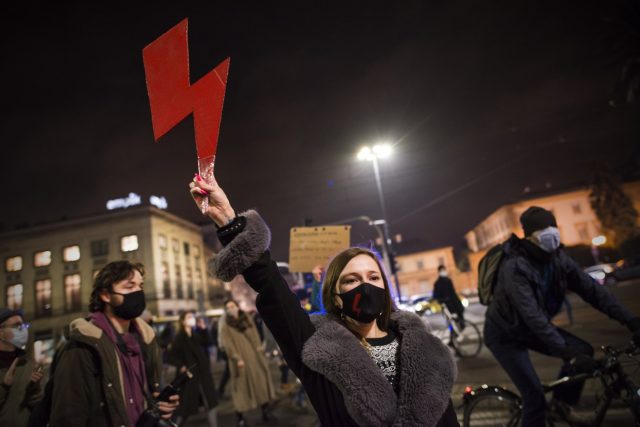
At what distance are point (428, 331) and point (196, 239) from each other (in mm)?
48784

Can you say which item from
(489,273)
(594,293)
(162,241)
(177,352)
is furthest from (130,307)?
(162,241)

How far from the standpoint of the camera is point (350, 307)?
2107 mm

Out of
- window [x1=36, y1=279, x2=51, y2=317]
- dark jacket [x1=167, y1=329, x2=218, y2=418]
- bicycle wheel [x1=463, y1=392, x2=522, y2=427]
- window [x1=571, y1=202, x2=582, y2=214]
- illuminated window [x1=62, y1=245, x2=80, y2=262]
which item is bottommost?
bicycle wheel [x1=463, y1=392, x2=522, y2=427]

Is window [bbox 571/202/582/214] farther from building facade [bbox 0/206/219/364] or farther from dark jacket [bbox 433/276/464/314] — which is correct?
building facade [bbox 0/206/219/364]

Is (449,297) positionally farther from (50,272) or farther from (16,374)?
(16,374)

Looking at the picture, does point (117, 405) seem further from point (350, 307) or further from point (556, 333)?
point (556, 333)

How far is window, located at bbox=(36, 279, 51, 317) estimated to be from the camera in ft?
14.5

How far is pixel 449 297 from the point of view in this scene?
10.5 metres

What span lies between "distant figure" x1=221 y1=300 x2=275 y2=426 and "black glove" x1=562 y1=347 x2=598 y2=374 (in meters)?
4.97

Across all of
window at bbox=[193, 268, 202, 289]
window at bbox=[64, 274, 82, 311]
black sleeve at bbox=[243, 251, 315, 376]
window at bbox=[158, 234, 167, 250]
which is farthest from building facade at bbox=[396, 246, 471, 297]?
black sleeve at bbox=[243, 251, 315, 376]

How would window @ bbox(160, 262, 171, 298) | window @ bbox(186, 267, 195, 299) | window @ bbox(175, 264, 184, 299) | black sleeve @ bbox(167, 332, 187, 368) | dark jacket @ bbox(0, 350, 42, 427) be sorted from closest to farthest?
1. dark jacket @ bbox(0, 350, 42, 427)
2. black sleeve @ bbox(167, 332, 187, 368)
3. window @ bbox(160, 262, 171, 298)
4. window @ bbox(175, 264, 184, 299)
5. window @ bbox(186, 267, 195, 299)

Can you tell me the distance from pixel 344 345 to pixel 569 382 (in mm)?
2806

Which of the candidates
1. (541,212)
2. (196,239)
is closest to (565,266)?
(541,212)

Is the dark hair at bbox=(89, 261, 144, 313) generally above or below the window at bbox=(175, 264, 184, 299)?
below
